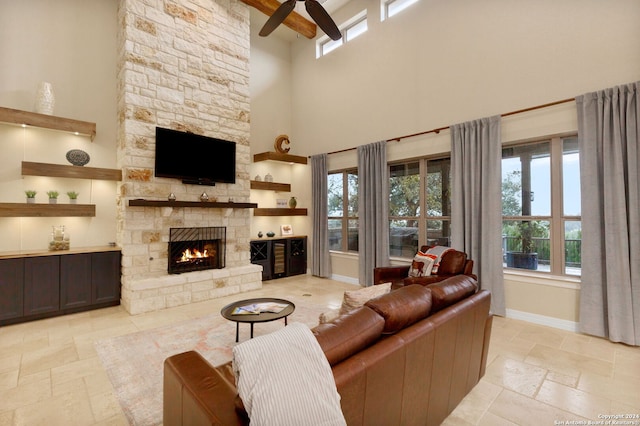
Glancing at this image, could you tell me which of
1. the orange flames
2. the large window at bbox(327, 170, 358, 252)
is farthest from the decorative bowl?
the large window at bbox(327, 170, 358, 252)

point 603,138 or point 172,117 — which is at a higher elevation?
point 172,117

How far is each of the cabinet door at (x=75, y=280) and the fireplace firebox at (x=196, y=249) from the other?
105cm

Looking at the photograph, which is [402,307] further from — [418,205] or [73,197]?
[73,197]

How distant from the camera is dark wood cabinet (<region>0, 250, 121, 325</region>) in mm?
3678

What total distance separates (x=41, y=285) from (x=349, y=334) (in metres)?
4.50

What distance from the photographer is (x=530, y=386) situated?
2414 millimetres

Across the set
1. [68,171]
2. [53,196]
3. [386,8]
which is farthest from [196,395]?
[386,8]

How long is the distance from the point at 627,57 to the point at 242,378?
4.74m

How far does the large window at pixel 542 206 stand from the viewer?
145 inches

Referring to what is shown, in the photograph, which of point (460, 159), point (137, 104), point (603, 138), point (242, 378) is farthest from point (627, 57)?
point (137, 104)

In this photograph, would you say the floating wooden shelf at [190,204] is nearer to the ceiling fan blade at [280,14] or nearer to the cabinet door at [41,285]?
the cabinet door at [41,285]

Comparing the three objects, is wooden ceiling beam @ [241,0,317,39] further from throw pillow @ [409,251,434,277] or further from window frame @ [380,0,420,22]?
throw pillow @ [409,251,434,277]

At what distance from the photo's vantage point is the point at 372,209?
543 cm

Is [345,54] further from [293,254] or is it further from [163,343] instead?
[163,343]
